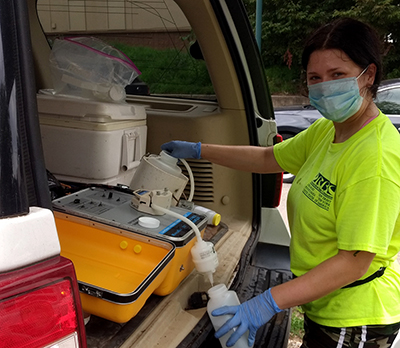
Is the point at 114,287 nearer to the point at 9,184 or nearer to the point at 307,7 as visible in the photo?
the point at 9,184

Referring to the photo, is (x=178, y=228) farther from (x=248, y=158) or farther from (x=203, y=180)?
(x=203, y=180)

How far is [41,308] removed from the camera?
689 millimetres

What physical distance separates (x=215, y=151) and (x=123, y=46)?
105 cm

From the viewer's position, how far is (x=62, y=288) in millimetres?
714

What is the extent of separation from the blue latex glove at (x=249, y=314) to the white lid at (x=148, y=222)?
A: 0.34 m

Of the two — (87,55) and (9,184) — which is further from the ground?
(87,55)

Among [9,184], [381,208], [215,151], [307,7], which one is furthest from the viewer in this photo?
[307,7]

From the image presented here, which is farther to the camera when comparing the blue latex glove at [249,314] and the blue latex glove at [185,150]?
the blue latex glove at [185,150]

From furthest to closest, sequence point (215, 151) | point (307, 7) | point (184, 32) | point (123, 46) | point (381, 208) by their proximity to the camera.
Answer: point (307, 7) → point (123, 46) → point (184, 32) → point (215, 151) → point (381, 208)

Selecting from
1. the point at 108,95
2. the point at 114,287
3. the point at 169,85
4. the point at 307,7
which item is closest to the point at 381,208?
the point at 114,287

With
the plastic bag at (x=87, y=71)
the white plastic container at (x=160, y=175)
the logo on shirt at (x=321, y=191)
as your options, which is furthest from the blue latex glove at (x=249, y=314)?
the plastic bag at (x=87, y=71)

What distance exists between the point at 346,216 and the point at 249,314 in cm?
44

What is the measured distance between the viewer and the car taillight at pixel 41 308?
2.10 feet

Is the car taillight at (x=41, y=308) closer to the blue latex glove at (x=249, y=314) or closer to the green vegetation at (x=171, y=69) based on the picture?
the blue latex glove at (x=249, y=314)
